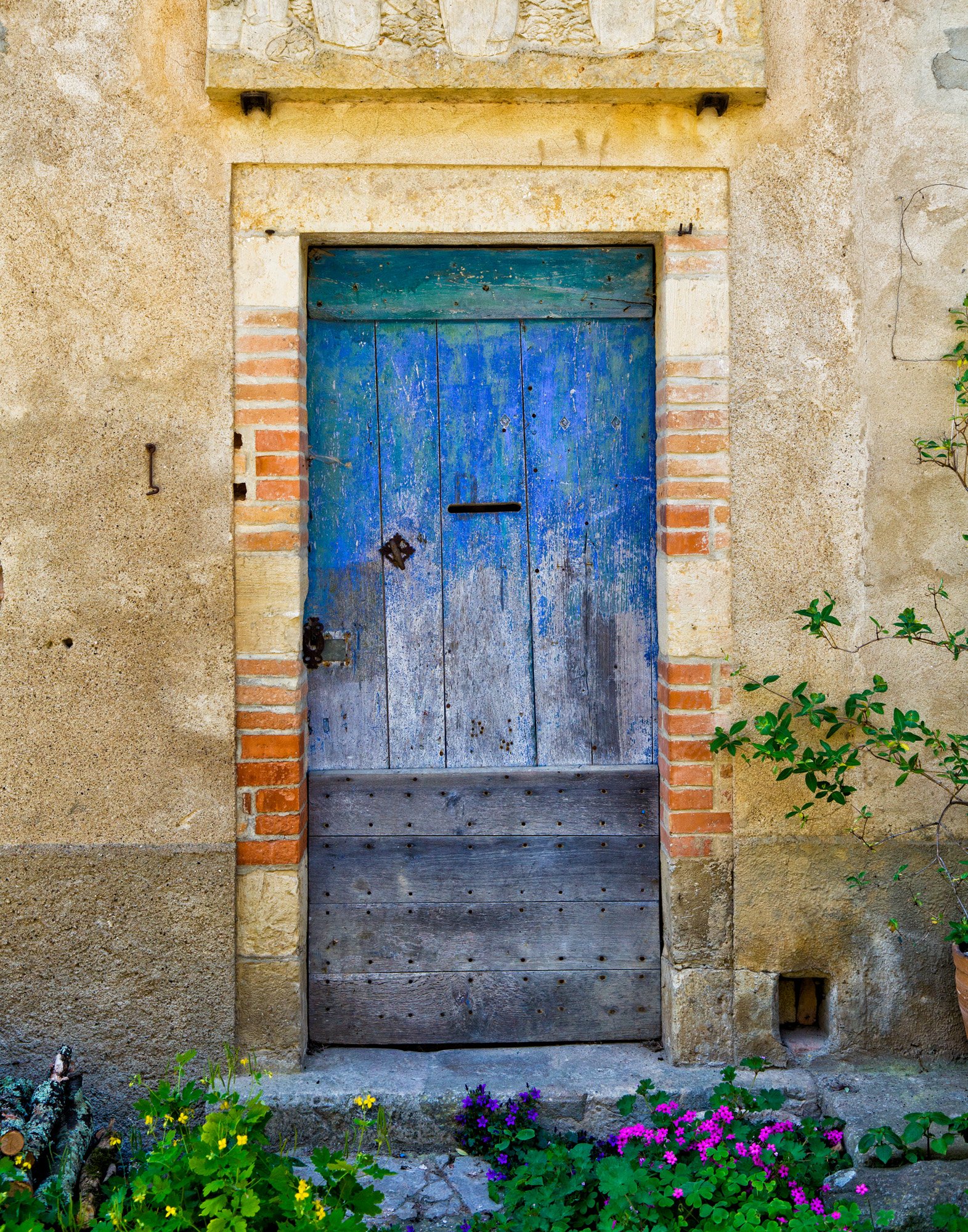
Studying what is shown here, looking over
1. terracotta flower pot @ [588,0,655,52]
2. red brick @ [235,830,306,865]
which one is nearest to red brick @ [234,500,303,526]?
red brick @ [235,830,306,865]

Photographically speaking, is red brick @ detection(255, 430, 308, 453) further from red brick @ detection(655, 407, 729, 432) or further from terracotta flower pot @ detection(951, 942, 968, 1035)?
terracotta flower pot @ detection(951, 942, 968, 1035)

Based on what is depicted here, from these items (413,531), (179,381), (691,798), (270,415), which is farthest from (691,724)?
(179,381)

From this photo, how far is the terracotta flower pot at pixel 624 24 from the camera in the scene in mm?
2623

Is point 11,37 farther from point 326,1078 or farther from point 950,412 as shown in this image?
point 326,1078

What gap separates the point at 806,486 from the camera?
9.21ft

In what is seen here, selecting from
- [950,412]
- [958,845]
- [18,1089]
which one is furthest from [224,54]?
[958,845]

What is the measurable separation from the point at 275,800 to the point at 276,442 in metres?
0.99

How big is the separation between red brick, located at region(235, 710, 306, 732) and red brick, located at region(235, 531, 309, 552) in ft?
1.46

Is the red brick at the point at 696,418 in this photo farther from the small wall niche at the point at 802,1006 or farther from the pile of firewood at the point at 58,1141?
the pile of firewood at the point at 58,1141

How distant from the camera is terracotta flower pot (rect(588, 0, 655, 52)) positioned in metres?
2.62

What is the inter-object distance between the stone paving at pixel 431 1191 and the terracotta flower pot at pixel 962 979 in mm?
1324

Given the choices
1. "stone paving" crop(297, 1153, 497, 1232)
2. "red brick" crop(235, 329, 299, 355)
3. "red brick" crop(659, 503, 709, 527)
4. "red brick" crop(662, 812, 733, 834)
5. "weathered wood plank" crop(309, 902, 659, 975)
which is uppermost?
"red brick" crop(235, 329, 299, 355)

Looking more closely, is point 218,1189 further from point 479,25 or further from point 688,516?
point 479,25

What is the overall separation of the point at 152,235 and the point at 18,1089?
2270 millimetres
